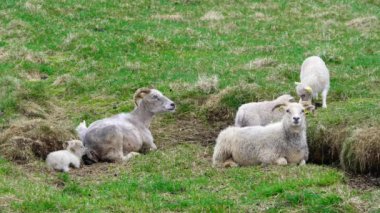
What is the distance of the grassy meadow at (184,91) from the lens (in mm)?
12039

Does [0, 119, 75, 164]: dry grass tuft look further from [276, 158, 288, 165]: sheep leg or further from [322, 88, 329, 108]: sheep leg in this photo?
[322, 88, 329, 108]: sheep leg

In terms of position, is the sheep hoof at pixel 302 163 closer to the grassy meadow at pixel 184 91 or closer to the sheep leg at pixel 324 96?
the grassy meadow at pixel 184 91

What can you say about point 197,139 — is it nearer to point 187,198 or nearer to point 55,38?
point 187,198

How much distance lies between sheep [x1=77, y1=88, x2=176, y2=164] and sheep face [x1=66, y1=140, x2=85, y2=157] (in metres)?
0.45

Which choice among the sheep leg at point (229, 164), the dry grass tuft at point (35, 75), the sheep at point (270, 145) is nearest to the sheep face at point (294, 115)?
the sheep at point (270, 145)

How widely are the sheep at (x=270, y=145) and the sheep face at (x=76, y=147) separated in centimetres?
265

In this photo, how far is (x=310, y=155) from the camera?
15.5 metres

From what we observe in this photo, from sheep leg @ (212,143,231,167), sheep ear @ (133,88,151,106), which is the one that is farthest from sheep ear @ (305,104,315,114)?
sheep ear @ (133,88,151,106)

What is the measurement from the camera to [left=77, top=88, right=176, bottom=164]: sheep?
1602 cm

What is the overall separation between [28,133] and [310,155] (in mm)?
5757

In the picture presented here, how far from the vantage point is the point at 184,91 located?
19.8 meters

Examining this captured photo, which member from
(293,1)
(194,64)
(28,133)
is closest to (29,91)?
(28,133)

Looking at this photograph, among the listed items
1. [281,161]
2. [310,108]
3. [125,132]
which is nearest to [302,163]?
[281,161]

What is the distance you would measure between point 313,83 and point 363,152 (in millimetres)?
4816
